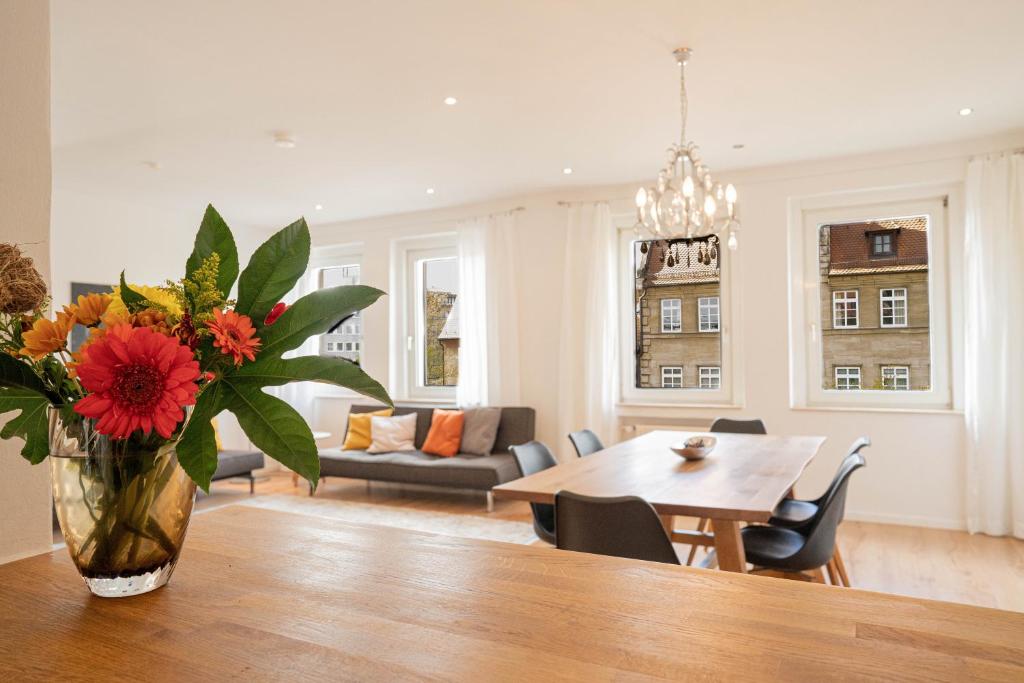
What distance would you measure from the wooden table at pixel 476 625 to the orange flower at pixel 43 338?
0.32 metres

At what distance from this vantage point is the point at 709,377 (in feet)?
18.6

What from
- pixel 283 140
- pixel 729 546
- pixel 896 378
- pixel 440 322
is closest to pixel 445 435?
pixel 440 322

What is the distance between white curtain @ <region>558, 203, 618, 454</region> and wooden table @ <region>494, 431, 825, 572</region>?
217 cm

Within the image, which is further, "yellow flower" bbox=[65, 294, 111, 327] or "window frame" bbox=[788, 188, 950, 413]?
"window frame" bbox=[788, 188, 950, 413]

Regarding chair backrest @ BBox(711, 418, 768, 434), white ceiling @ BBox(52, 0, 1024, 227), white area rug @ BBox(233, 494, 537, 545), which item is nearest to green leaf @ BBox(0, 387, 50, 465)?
white ceiling @ BBox(52, 0, 1024, 227)

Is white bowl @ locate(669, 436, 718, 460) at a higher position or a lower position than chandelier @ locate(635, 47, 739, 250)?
lower

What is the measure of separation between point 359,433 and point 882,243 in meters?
4.65

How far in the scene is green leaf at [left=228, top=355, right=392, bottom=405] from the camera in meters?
0.84

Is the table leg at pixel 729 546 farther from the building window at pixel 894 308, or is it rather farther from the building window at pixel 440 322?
the building window at pixel 440 322

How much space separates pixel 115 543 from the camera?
85 cm

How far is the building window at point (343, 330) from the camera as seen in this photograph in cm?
755

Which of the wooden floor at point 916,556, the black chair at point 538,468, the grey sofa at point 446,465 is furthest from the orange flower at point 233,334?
the grey sofa at point 446,465

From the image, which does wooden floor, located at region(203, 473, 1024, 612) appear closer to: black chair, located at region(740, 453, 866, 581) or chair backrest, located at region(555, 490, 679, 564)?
black chair, located at region(740, 453, 866, 581)

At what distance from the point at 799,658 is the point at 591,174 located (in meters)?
5.11
